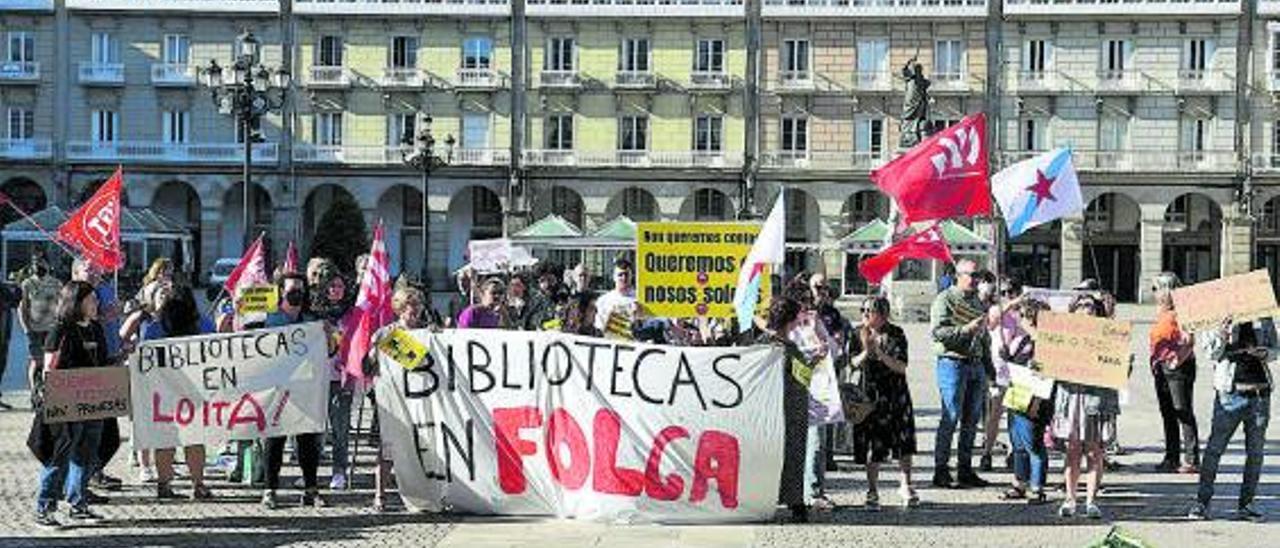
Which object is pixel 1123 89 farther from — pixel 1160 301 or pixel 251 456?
pixel 251 456

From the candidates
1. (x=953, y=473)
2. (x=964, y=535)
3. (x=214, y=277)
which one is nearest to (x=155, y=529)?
(x=964, y=535)

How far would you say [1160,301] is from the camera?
44.8 ft

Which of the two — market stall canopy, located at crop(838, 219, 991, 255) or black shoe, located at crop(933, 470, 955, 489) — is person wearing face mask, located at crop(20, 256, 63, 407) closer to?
black shoe, located at crop(933, 470, 955, 489)

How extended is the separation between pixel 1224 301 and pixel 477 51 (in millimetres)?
46027

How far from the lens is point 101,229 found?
1844 centimetres

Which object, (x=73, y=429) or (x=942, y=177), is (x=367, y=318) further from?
(x=942, y=177)

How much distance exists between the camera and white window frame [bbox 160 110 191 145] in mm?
55719

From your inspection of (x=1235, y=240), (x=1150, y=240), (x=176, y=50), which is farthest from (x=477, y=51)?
(x=1235, y=240)

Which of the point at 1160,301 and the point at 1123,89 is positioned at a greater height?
the point at 1123,89

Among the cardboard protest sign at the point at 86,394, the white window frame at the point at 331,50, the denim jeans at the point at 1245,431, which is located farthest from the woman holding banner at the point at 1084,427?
the white window frame at the point at 331,50

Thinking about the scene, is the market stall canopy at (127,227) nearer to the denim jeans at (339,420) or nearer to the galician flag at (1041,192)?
the denim jeans at (339,420)

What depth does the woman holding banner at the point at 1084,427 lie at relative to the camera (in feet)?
37.3

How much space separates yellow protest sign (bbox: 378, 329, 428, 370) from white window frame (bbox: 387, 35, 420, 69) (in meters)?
45.1

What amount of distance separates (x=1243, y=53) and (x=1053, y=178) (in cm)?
4249
